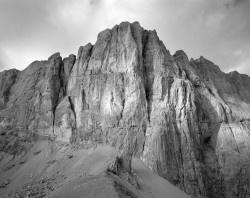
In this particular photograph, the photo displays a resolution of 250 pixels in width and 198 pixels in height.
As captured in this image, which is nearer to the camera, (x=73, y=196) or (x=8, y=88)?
(x=73, y=196)

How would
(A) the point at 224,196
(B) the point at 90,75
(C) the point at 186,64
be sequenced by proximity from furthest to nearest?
(C) the point at 186,64 < (B) the point at 90,75 < (A) the point at 224,196

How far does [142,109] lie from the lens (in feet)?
152

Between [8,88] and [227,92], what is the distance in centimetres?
4932

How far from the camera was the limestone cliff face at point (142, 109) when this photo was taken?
43469 millimetres

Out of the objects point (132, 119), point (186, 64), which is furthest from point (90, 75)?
point (186, 64)

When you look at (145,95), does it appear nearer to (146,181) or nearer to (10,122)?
(146,181)

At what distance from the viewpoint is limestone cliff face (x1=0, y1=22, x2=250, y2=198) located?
4347 cm

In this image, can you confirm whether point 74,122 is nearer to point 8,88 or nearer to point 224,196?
point 8,88

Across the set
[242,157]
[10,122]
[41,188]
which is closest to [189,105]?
[242,157]

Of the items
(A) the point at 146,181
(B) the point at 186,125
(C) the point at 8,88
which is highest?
(C) the point at 8,88

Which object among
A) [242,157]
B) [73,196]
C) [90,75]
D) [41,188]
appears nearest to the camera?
[73,196]

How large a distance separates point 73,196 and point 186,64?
42.6 m

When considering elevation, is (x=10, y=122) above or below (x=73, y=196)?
above

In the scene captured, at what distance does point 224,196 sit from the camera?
43.7m
